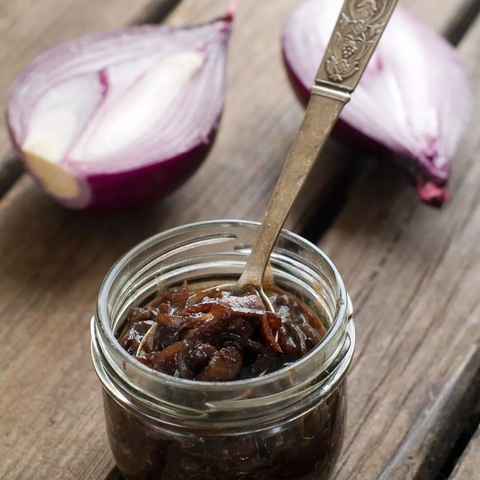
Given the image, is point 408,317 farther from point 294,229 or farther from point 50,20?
point 50,20

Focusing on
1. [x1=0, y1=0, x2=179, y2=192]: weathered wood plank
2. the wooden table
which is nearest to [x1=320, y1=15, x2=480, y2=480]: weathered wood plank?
the wooden table

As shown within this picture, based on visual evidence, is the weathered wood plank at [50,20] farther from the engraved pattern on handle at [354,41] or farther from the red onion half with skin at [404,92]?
the engraved pattern on handle at [354,41]

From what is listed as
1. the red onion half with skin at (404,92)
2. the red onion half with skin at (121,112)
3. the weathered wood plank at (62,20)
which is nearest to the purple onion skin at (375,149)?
the red onion half with skin at (404,92)

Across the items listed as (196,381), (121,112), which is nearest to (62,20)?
(121,112)

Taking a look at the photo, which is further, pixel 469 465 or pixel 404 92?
pixel 404 92

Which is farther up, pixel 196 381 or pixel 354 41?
pixel 354 41

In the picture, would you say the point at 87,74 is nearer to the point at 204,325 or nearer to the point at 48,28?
the point at 48,28

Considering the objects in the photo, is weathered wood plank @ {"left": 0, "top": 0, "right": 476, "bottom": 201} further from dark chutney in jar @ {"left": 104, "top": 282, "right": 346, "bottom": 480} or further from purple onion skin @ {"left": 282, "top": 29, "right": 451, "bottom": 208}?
dark chutney in jar @ {"left": 104, "top": 282, "right": 346, "bottom": 480}

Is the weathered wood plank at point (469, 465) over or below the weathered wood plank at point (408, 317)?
over
